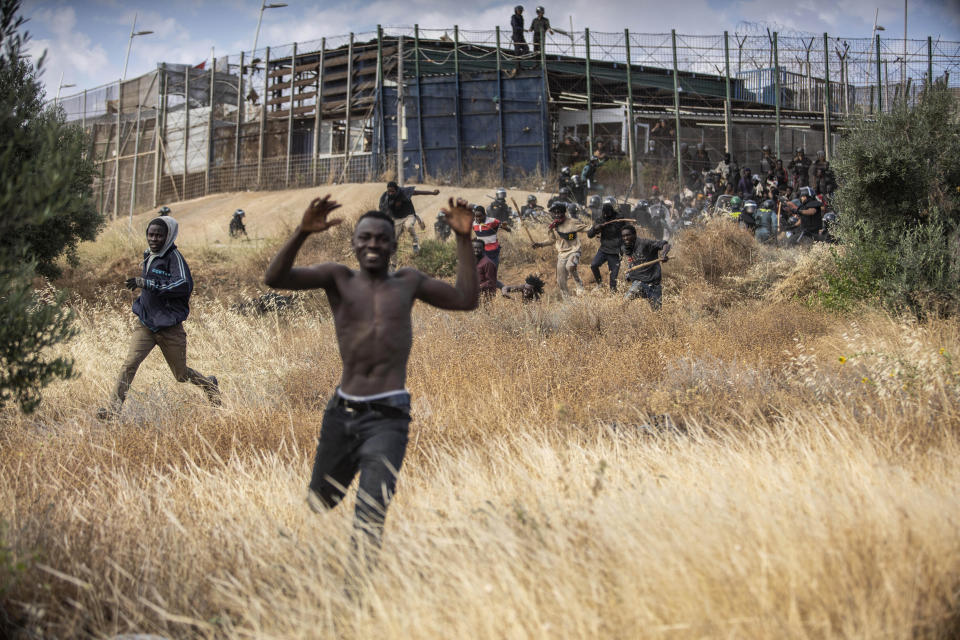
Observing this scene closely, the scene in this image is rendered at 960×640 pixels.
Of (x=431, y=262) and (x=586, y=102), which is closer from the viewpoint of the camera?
(x=431, y=262)

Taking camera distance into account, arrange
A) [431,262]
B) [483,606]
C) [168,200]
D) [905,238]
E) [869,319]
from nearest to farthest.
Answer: [483,606] → [869,319] → [905,238] → [431,262] → [168,200]

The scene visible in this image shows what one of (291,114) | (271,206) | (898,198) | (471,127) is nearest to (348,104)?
(291,114)

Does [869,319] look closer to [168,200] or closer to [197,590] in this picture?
[197,590]

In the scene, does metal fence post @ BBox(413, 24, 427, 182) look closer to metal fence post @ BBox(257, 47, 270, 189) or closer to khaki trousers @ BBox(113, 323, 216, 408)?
metal fence post @ BBox(257, 47, 270, 189)

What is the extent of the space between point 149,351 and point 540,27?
24.9m

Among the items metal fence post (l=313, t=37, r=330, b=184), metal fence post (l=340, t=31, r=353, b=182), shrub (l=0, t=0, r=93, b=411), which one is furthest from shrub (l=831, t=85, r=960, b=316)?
metal fence post (l=313, t=37, r=330, b=184)

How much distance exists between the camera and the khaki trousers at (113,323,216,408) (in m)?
7.09

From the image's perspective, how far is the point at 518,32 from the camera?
2973 cm

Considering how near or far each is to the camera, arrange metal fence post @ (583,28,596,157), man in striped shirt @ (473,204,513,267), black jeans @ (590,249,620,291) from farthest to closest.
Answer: metal fence post @ (583,28,596,157) < black jeans @ (590,249,620,291) < man in striped shirt @ (473,204,513,267)

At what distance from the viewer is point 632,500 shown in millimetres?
3734

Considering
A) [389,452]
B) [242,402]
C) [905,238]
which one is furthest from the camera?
[905,238]

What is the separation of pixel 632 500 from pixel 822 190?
68.1 feet

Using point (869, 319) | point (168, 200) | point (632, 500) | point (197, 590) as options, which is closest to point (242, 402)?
point (197, 590)

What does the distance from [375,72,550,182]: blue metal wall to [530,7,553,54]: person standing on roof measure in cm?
130
